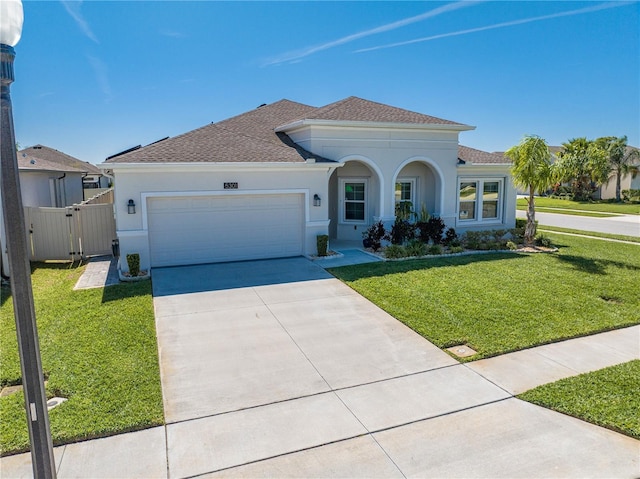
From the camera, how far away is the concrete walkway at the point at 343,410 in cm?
450

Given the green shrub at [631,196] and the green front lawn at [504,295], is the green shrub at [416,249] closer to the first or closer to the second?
the green front lawn at [504,295]

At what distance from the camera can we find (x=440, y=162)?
16.7 m

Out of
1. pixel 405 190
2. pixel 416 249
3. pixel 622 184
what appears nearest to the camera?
pixel 416 249

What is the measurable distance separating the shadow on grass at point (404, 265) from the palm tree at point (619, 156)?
36.4m

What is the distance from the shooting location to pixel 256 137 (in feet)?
53.6

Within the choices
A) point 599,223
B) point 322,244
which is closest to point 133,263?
point 322,244

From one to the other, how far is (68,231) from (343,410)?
12322 mm

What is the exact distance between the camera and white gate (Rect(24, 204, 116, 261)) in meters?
13.8

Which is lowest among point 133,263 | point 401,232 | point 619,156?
point 133,263

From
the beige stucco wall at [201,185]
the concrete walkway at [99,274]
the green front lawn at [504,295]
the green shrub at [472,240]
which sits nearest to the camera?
the green front lawn at [504,295]

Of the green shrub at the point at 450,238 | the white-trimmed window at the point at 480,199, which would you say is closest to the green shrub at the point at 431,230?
the green shrub at the point at 450,238

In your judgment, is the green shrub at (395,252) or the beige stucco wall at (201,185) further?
the green shrub at (395,252)

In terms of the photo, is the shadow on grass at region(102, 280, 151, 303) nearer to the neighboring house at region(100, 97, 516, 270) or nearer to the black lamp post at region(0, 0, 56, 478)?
the neighboring house at region(100, 97, 516, 270)

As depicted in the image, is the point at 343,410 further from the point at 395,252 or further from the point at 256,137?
the point at 256,137
